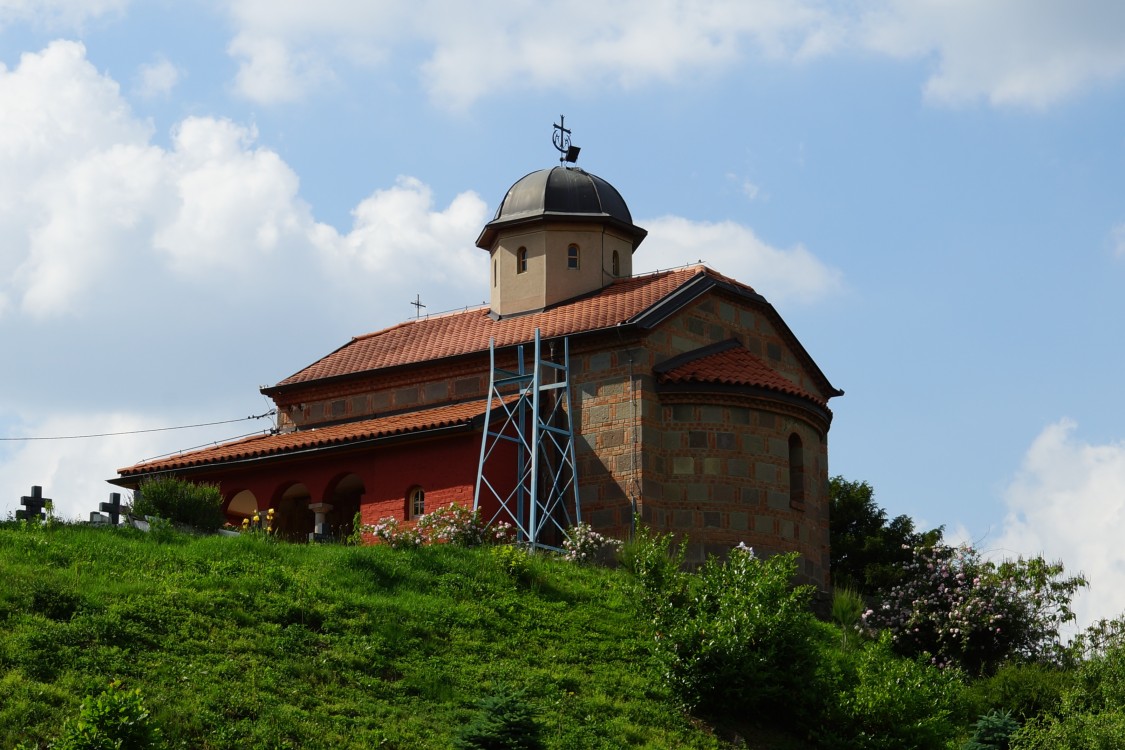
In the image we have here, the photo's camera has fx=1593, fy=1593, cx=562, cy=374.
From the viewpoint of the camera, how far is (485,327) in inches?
1442

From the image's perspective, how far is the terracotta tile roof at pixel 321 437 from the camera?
3269 centimetres

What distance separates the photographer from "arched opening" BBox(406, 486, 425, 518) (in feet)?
107

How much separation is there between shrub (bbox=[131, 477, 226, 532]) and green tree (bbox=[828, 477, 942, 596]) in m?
18.6

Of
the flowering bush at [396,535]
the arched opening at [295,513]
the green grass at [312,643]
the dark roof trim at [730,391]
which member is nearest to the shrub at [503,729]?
the green grass at [312,643]

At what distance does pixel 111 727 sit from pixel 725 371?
Answer: 61.3 feet

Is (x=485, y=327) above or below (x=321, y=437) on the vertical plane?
above

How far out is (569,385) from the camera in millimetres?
33094

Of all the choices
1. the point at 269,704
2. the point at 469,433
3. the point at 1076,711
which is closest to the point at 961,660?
the point at 1076,711

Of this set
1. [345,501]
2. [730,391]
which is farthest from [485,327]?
[730,391]

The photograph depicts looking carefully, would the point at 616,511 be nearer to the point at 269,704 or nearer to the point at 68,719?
the point at 269,704

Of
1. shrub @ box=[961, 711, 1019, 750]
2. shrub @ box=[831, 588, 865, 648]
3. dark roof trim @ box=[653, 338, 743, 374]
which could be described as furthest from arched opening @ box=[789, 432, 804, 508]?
shrub @ box=[961, 711, 1019, 750]

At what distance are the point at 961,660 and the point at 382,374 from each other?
1469cm

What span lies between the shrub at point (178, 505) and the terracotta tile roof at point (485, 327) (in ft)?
26.6

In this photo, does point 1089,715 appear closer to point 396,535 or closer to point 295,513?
point 396,535
